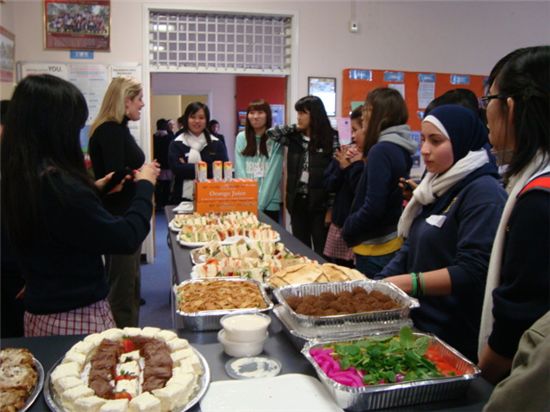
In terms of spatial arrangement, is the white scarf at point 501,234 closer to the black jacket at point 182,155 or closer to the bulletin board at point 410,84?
the black jacket at point 182,155

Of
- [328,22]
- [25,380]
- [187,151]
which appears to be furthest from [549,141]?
[328,22]

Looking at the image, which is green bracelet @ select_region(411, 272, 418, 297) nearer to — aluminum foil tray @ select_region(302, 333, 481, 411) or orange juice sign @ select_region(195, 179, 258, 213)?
aluminum foil tray @ select_region(302, 333, 481, 411)

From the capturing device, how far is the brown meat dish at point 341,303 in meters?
1.34

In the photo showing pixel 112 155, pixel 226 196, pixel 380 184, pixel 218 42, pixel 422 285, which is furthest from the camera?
pixel 218 42

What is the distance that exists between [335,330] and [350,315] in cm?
6

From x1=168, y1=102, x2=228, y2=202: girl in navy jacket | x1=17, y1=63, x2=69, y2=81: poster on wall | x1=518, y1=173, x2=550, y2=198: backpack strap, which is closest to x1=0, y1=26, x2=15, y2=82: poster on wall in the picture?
x1=17, y1=63, x2=69, y2=81: poster on wall

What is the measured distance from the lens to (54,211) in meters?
1.46

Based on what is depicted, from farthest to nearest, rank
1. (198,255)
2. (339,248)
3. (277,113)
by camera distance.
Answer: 1. (277,113)
2. (339,248)
3. (198,255)

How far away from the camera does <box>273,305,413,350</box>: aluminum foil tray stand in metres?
1.29

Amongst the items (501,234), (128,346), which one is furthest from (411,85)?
(128,346)

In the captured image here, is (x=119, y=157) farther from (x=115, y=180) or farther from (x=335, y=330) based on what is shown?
(x=335, y=330)

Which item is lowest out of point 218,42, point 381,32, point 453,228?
point 453,228

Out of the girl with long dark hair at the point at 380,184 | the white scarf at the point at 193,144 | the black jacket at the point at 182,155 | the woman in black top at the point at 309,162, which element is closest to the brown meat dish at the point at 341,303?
the girl with long dark hair at the point at 380,184

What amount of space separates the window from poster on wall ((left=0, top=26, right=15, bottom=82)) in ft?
3.69
